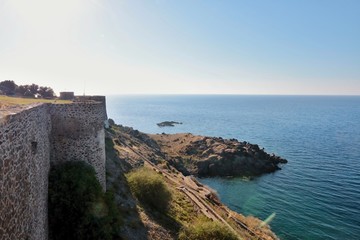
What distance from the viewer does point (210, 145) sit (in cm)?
9212

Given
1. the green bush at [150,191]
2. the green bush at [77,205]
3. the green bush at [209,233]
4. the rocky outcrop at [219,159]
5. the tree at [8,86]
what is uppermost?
the tree at [8,86]

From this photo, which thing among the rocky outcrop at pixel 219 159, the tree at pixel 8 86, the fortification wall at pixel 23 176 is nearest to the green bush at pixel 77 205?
the fortification wall at pixel 23 176

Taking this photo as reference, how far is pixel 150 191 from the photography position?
109 feet

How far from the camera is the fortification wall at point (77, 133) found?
63.4 ft

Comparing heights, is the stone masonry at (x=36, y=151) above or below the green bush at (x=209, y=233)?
above

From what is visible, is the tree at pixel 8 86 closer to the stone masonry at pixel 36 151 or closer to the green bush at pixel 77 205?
the stone masonry at pixel 36 151

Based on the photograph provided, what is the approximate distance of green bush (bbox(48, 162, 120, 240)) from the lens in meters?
17.8

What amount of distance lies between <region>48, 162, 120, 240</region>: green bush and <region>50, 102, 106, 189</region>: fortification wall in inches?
25.3

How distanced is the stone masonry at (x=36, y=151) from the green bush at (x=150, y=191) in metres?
10.7

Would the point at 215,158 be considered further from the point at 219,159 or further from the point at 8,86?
the point at 8,86

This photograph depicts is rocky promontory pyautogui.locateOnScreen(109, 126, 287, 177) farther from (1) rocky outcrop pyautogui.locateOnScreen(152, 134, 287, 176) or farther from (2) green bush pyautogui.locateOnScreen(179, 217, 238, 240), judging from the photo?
(2) green bush pyautogui.locateOnScreen(179, 217, 238, 240)

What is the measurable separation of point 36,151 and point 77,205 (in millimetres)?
6390

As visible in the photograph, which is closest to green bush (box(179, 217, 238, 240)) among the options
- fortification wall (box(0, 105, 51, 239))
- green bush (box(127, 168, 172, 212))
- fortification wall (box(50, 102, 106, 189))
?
green bush (box(127, 168, 172, 212))

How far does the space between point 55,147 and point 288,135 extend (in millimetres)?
128372
